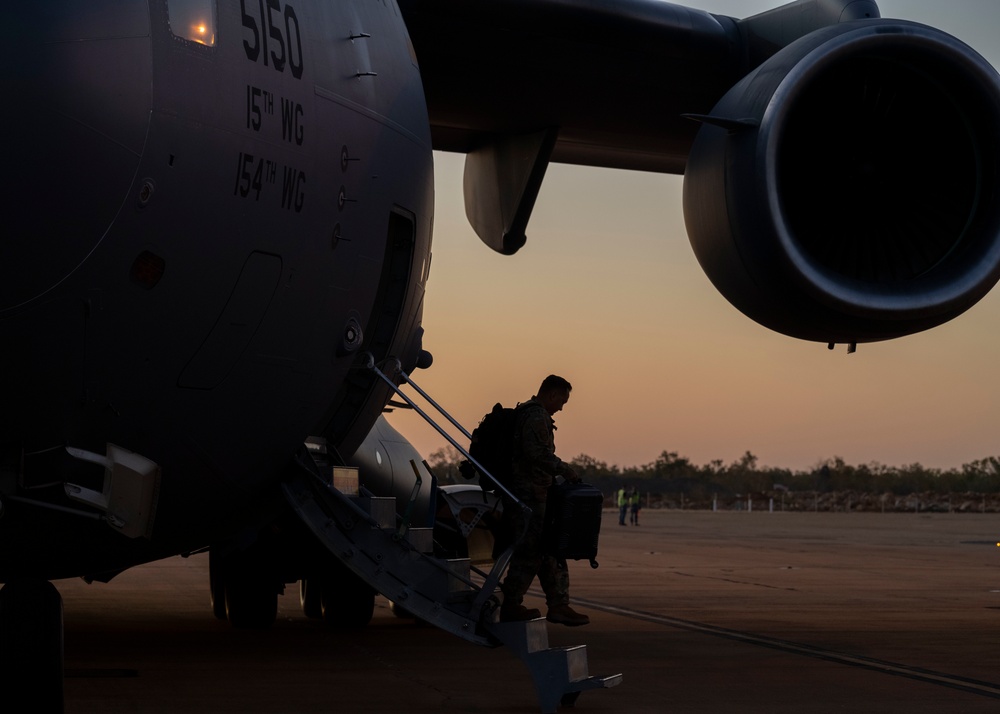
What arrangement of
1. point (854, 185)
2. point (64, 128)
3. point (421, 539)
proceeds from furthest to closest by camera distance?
1. point (854, 185)
2. point (421, 539)
3. point (64, 128)

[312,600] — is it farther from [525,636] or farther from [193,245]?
[193,245]

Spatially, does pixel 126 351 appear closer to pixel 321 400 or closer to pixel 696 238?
pixel 321 400

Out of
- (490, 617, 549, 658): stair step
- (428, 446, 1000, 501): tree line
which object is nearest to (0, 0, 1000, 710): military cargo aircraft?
(490, 617, 549, 658): stair step

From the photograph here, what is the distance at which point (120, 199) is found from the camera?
231 inches

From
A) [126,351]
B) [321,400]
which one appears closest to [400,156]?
[321,400]

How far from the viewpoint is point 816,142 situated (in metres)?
9.24

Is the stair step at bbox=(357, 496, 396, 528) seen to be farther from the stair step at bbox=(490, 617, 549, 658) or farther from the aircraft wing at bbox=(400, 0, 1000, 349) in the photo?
the aircraft wing at bbox=(400, 0, 1000, 349)

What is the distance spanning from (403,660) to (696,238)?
3.24 metres

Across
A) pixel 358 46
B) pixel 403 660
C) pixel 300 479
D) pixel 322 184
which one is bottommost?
pixel 403 660

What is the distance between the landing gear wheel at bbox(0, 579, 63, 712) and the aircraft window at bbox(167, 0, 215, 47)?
2.40m

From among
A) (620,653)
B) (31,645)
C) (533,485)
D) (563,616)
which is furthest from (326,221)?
(620,653)

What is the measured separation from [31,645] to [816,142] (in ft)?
18.4

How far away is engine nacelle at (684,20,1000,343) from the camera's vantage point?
28.3 ft

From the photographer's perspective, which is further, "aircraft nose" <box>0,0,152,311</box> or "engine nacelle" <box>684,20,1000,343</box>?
"engine nacelle" <box>684,20,1000,343</box>
